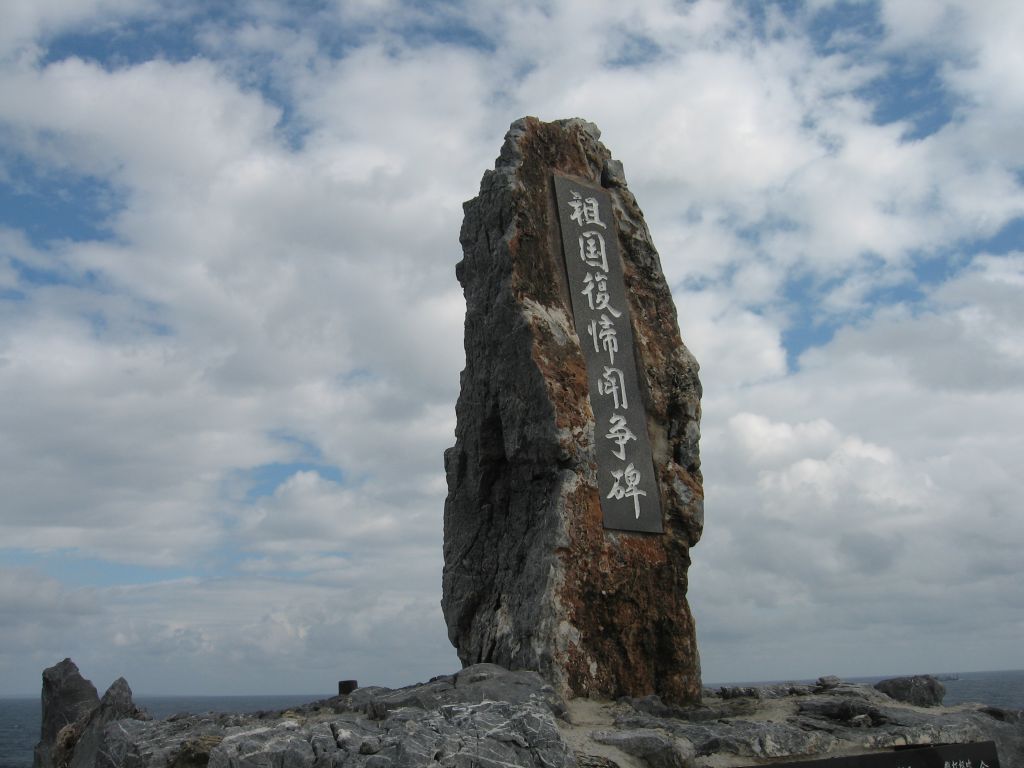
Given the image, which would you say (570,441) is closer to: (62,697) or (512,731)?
(512,731)

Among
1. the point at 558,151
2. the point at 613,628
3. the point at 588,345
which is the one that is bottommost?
the point at 613,628

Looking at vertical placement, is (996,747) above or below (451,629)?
below

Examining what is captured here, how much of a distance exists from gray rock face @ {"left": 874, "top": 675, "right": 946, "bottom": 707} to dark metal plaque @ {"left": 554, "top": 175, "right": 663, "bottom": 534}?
9.39ft

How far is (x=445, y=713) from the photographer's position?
614 centimetres

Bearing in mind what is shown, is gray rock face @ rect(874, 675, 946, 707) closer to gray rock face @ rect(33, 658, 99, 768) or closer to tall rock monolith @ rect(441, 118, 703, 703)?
tall rock monolith @ rect(441, 118, 703, 703)

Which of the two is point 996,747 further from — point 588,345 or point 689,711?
point 588,345

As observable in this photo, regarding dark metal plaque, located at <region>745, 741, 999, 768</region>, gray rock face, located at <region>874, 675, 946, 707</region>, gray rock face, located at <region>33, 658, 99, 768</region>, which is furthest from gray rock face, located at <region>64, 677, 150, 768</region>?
gray rock face, located at <region>874, 675, 946, 707</region>

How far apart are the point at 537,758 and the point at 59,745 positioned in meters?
5.06

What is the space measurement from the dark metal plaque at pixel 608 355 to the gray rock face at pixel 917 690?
Answer: 2863 millimetres

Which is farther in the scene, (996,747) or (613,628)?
(613,628)

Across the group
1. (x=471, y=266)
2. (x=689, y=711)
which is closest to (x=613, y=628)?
(x=689, y=711)

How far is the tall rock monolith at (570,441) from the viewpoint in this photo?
8.28m

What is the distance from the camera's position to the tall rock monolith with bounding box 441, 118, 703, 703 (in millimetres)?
8281

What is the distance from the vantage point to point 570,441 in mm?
8492
